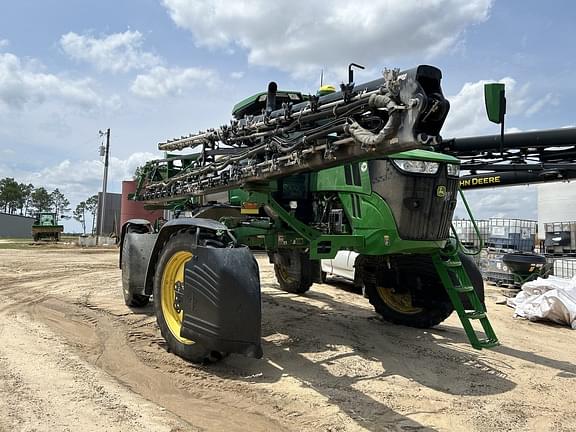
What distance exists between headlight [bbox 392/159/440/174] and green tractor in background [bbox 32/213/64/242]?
1187 inches

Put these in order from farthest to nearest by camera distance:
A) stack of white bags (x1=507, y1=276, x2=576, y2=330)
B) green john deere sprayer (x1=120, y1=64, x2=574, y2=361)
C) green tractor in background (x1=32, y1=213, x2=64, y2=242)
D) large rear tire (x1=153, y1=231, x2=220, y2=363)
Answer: green tractor in background (x1=32, y1=213, x2=64, y2=242) → stack of white bags (x1=507, y1=276, x2=576, y2=330) → large rear tire (x1=153, y1=231, x2=220, y2=363) → green john deere sprayer (x1=120, y1=64, x2=574, y2=361)

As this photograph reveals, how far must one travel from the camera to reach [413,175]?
5492 mm

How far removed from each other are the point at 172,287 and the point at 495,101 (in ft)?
12.8

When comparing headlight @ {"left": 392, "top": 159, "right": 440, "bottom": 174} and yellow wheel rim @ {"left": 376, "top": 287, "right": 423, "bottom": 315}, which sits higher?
headlight @ {"left": 392, "top": 159, "right": 440, "bottom": 174}

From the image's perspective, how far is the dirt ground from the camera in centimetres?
368

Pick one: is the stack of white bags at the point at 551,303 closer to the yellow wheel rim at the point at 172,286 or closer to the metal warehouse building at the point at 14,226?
the yellow wheel rim at the point at 172,286

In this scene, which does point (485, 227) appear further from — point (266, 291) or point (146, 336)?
point (146, 336)

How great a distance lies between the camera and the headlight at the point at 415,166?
548cm

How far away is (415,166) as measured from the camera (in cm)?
552

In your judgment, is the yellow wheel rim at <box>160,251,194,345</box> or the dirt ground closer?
the dirt ground

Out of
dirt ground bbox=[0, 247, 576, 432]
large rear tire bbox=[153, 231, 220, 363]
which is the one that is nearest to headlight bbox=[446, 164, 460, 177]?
dirt ground bbox=[0, 247, 576, 432]

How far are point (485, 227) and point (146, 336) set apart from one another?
47.8 ft

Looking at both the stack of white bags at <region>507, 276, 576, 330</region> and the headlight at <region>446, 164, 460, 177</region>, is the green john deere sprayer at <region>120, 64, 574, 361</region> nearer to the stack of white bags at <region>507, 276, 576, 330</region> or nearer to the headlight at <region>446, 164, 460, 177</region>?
the headlight at <region>446, 164, 460, 177</region>

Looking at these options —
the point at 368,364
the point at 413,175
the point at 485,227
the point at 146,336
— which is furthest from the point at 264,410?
the point at 485,227
